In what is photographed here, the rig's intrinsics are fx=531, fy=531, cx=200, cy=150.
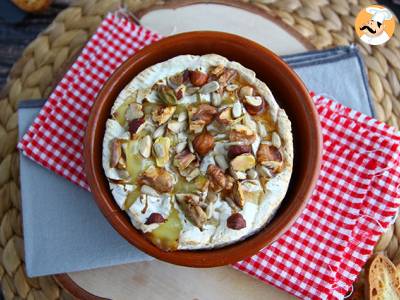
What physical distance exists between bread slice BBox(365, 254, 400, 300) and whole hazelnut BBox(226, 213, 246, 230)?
19.8 inches

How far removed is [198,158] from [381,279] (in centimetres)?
66

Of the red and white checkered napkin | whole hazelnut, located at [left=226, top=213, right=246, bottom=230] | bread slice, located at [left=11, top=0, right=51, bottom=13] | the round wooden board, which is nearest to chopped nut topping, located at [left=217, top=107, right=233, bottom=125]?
whole hazelnut, located at [left=226, top=213, right=246, bottom=230]

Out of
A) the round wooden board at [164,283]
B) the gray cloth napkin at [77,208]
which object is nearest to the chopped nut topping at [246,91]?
the gray cloth napkin at [77,208]

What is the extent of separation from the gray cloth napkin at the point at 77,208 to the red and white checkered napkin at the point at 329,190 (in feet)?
0.17

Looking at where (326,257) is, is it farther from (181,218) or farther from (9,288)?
(9,288)

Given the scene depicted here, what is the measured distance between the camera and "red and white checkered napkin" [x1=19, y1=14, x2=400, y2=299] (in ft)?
4.58

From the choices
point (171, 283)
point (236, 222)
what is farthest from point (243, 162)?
point (171, 283)

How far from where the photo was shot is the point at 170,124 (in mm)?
1214

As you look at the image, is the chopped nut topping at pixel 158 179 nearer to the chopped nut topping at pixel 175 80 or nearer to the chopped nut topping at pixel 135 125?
the chopped nut topping at pixel 135 125

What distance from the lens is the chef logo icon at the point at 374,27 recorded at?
1.65 metres

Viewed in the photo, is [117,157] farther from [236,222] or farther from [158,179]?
[236,222]

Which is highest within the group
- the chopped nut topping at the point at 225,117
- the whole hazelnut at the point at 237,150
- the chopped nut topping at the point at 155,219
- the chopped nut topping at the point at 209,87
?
the chopped nut topping at the point at 209,87

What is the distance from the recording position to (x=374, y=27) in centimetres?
166

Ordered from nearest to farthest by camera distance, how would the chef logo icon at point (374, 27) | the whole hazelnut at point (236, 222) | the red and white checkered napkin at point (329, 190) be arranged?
1. the whole hazelnut at point (236, 222)
2. the red and white checkered napkin at point (329, 190)
3. the chef logo icon at point (374, 27)
